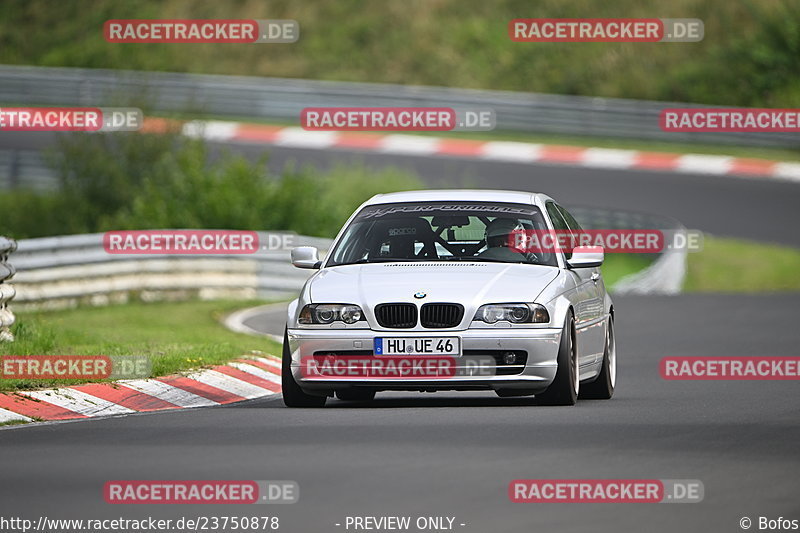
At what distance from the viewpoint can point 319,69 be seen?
48.3 m

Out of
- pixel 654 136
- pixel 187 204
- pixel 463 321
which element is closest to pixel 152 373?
pixel 463 321

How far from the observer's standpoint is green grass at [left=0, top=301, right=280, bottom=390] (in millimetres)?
14242

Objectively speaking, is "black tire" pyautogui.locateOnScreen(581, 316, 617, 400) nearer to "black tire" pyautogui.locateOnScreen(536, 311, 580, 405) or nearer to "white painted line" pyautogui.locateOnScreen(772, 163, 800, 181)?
"black tire" pyautogui.locateOnScreen(536, 311, 580, 405)

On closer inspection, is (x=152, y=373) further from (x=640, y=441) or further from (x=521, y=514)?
(x=521, y=514)

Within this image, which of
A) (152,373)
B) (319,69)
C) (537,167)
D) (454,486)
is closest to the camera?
A: (454,486)

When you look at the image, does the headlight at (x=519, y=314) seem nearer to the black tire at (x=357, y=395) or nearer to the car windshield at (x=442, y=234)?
the car windshield at (x=442, y=234)

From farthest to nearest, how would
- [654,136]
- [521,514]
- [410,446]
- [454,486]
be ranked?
[654,136] → [410,446] → [454,486] → [521,514]

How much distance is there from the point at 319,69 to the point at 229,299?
83.9ft

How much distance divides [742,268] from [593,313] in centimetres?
1645

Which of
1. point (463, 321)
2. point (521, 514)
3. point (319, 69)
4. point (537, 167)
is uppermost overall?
point (319, 69)

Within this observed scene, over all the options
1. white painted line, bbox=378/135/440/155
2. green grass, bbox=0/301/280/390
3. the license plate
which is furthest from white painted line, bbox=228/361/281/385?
white painted line, bbox=378/135/440/155

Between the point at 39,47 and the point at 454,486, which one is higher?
the point at 39,47

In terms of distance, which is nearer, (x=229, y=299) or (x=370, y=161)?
(x=229, y=299)

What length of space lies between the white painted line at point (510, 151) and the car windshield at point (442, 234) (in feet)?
81.6
